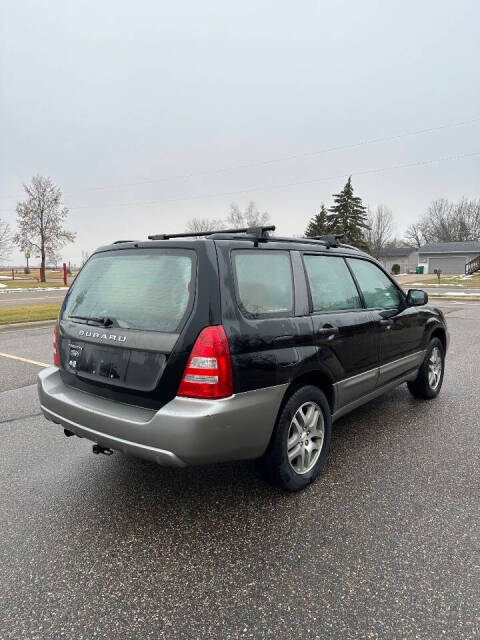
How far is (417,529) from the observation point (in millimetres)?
2523

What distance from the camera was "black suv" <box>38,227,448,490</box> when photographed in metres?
2.40

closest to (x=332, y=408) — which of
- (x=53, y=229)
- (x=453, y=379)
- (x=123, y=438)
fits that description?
(x=123, y=438)

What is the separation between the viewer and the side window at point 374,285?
3875mm

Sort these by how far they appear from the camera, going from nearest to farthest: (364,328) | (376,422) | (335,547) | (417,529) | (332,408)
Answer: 1. (335,547)
2. (417,529)
3. (332,408)
4. (364,328)
5. (376,422)

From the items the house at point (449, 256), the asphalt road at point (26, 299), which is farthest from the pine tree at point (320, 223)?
the asphalt road at point (26, 299)

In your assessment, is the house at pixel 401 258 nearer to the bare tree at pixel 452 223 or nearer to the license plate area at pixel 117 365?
the bare tree at pixel 452 223

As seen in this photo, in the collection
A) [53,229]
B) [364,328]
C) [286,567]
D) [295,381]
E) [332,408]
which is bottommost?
[286,567]

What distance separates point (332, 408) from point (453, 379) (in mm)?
3484

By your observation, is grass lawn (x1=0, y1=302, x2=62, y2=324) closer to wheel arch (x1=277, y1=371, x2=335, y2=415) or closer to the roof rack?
the roof rack

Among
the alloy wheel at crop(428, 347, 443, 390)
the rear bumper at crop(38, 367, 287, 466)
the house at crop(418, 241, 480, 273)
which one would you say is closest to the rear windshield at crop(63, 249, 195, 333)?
the rear bumper at crop(38, 367, 287, 466)

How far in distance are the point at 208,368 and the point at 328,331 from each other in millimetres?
1134

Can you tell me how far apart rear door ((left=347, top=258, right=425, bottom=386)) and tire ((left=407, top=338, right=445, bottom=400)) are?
0.24m

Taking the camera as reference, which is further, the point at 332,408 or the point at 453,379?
the point at 453,379

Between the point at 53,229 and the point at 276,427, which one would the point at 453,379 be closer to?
the point at 276,427
